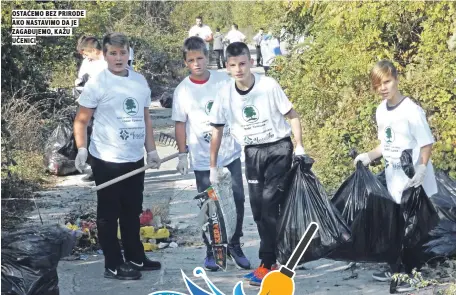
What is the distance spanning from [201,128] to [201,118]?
0.24 feet

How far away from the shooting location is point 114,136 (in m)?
5.51

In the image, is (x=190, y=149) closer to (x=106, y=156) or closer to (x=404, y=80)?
(x=106, y=156)

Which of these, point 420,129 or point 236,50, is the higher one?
point 236,50

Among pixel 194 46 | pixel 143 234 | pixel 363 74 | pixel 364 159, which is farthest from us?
pixel 363 74

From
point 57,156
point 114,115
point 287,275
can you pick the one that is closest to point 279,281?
point 287,275

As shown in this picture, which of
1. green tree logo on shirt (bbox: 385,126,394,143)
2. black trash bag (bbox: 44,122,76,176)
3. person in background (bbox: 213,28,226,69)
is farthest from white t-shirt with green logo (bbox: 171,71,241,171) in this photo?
person in background (bbox: 213,28,226,69)

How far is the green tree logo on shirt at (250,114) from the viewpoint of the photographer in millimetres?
5367

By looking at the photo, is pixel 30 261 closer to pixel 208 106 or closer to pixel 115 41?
pixel 115 41

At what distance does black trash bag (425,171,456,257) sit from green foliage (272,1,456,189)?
128 centimetres

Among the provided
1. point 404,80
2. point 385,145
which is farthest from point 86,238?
point 404,80

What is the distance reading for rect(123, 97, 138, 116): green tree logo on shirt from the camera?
5527mm

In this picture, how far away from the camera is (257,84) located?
540 centimetres

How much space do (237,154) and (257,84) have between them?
26.4 inches

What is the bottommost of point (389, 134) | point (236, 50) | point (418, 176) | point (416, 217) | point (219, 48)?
point (416, 217)
